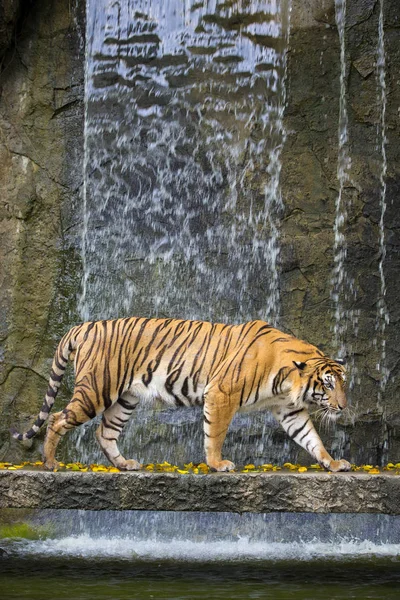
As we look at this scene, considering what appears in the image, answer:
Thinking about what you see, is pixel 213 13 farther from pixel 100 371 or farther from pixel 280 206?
pixel 100 371

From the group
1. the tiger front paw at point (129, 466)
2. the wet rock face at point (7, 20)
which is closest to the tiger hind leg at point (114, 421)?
the tiger front paw at point (129, 466)

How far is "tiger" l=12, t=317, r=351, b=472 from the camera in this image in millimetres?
6922

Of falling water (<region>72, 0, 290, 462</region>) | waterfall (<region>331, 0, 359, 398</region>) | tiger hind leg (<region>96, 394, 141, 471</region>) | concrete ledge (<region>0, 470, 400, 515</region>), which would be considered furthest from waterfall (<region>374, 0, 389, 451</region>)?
concrete ledge (<region>0, 470, 400, 515</region>)

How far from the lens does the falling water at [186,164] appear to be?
9.51 meters

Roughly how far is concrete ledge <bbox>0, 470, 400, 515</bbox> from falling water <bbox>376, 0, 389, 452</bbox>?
3.05 meters

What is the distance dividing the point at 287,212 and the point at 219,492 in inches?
155

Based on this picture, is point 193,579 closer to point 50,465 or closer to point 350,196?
point 50,465

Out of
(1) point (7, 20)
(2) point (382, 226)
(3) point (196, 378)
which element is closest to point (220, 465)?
(3) point (196, 378)

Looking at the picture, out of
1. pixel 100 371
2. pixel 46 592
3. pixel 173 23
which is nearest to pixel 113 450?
pixel 100 371

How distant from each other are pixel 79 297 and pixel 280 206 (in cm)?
214

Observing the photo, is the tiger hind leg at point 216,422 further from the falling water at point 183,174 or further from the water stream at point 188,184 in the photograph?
the falling water at point 183,174

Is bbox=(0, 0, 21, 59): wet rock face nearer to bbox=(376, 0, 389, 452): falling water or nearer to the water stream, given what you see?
the water stream

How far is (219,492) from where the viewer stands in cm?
625

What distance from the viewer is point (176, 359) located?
7180mm
